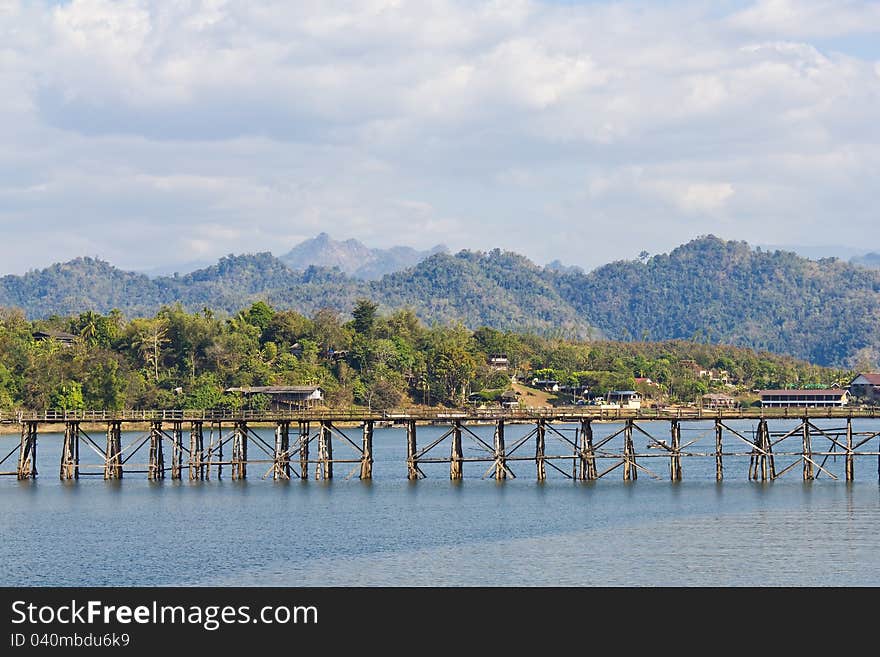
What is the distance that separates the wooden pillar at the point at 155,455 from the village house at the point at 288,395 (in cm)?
5894

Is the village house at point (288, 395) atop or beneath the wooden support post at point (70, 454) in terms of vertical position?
atop

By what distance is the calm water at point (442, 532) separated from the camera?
146ft

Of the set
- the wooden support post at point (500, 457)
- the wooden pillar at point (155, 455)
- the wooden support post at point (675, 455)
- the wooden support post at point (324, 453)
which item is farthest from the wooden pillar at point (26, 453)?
the wooden support post at point (675, 455)

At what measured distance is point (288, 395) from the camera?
135 meters

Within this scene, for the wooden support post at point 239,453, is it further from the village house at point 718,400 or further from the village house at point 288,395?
the village house at point 718,400

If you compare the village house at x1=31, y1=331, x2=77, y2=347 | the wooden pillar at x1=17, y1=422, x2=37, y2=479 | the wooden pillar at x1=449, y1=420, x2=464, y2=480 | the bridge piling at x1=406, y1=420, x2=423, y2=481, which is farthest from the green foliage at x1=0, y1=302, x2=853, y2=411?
the wooden pillar at x1=449, y1=420, x2=464, y2=480

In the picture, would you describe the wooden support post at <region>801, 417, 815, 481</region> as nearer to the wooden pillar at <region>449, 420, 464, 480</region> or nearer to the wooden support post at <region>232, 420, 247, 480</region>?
the wooden pillar at <region>449, 420, 464, 480</region>

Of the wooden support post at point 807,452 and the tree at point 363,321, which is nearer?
the wooden support post at point 807,452

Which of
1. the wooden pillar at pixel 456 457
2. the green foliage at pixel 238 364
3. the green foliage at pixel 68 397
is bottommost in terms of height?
the wooden pillar at pixel 456 457

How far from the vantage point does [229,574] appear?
44969 mm

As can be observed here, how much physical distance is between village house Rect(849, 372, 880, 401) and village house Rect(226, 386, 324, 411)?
95030 millimetres

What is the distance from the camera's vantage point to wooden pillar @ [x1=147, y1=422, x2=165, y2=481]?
7094cm
